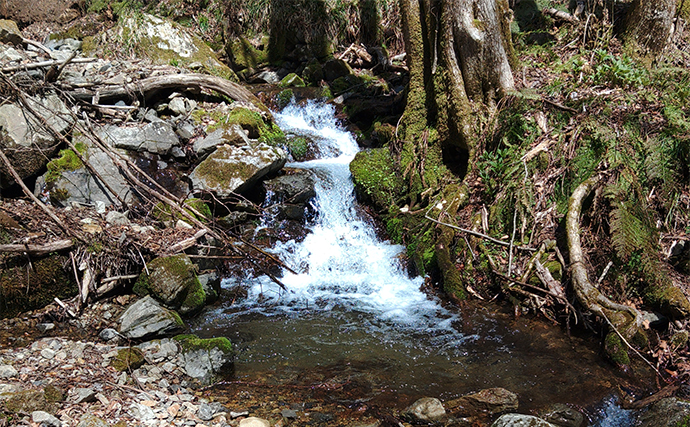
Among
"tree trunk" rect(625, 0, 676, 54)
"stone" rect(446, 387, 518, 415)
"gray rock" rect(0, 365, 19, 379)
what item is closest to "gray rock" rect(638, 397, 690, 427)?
"stone" rect(446, 387, 518, 415)

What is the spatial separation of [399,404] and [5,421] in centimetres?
315

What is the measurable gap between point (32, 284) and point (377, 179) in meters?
5.64

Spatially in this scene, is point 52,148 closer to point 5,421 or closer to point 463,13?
point 5,421

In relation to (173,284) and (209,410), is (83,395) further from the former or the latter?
(173,284)

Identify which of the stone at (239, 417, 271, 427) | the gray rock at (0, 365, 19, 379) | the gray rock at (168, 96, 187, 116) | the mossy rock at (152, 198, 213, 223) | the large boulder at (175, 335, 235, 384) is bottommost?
the stone at (239, 417, 271, 427)

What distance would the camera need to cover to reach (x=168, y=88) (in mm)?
9297

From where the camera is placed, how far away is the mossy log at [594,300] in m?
4.92

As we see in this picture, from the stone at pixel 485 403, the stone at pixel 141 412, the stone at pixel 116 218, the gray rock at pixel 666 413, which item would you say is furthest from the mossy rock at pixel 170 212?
the gray rock at pixel 666 413

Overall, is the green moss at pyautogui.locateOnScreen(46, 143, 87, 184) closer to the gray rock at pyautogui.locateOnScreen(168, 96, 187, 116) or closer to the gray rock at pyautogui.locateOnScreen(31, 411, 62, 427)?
the gray rock at pyautogui.locateOnScreen(168, 96, 187, 116)

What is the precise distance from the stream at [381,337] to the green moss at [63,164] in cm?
304

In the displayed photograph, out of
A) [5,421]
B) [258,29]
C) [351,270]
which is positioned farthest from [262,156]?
[258,29]

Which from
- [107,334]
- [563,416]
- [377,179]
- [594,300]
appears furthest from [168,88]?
[563,416]

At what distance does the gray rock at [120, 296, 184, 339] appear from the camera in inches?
205

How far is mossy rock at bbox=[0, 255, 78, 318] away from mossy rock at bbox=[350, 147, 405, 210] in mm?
5034
